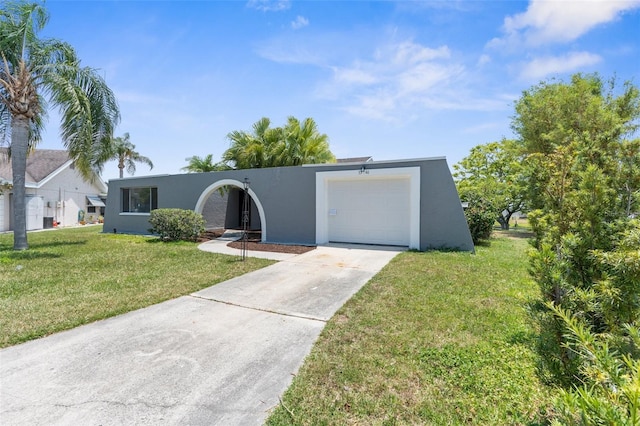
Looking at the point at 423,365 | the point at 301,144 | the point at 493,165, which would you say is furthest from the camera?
the point at 493,165

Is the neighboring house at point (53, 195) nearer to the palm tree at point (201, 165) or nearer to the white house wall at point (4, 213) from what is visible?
the white house wall at point (4, 213)

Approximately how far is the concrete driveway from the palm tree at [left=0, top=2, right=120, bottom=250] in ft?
28.4

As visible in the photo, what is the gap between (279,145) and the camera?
16359 mm

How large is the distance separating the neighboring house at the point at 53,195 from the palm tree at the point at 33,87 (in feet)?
40.4

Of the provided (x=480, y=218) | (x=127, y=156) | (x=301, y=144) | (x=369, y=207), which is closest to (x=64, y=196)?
(x=127, y=156)

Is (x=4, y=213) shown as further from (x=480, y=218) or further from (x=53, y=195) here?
(x=480, y=218)

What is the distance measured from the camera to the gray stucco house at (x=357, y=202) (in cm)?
983

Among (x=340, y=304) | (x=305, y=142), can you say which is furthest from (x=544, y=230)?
(x=305, y=142)

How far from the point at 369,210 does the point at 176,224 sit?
25.9 ft

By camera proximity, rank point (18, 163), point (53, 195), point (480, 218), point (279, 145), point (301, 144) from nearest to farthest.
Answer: point (18, 163) < point (480, 218) < point (279, 145) < point (301, 144) < point (53, 195)

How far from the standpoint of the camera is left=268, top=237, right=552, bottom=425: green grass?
2426 mm

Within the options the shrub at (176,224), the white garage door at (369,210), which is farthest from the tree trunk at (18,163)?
the white garage door at (369,210)

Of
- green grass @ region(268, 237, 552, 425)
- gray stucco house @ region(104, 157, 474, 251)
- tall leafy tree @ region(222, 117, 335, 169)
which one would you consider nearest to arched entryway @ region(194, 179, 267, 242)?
gray stucco house @ region(104, 157, 474, 251)

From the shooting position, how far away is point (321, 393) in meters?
2.68
